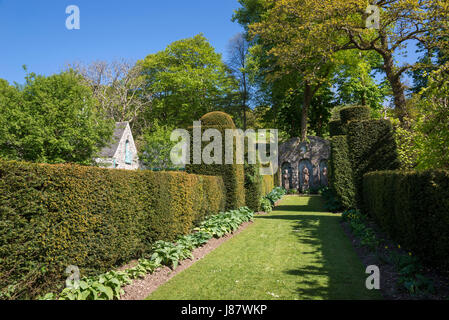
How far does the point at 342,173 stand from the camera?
43.5 ft

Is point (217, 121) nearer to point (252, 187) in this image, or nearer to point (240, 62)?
point (252, 187)

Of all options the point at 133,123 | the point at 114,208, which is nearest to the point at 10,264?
the point at 114,208

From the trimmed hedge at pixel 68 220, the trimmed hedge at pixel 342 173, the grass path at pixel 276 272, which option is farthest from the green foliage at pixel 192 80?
the trimmed hedge at pixel 68 220

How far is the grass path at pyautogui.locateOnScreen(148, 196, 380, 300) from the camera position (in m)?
4.42

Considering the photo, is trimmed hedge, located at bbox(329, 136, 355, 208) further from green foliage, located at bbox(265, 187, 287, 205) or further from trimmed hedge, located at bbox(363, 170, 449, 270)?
trimmed hedge, located at bbox(363, 170, 449, 270)

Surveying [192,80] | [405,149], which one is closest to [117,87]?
[192,80]

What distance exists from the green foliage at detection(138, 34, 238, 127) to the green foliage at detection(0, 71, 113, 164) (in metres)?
13.0

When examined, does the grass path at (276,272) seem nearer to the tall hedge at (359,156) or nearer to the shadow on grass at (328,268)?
the shadow on grass at (328,268)

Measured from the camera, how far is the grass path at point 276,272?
4.42 m

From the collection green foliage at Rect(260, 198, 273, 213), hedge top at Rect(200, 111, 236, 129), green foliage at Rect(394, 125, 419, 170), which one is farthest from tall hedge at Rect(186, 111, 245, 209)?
green foliage at Rect(394, 125, 419, 170)

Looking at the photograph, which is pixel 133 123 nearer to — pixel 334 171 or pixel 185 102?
pixel 185 102

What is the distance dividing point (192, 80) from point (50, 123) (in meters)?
16.0

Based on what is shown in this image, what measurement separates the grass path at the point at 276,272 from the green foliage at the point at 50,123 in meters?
13.9

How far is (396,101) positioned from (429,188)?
11388 mm
